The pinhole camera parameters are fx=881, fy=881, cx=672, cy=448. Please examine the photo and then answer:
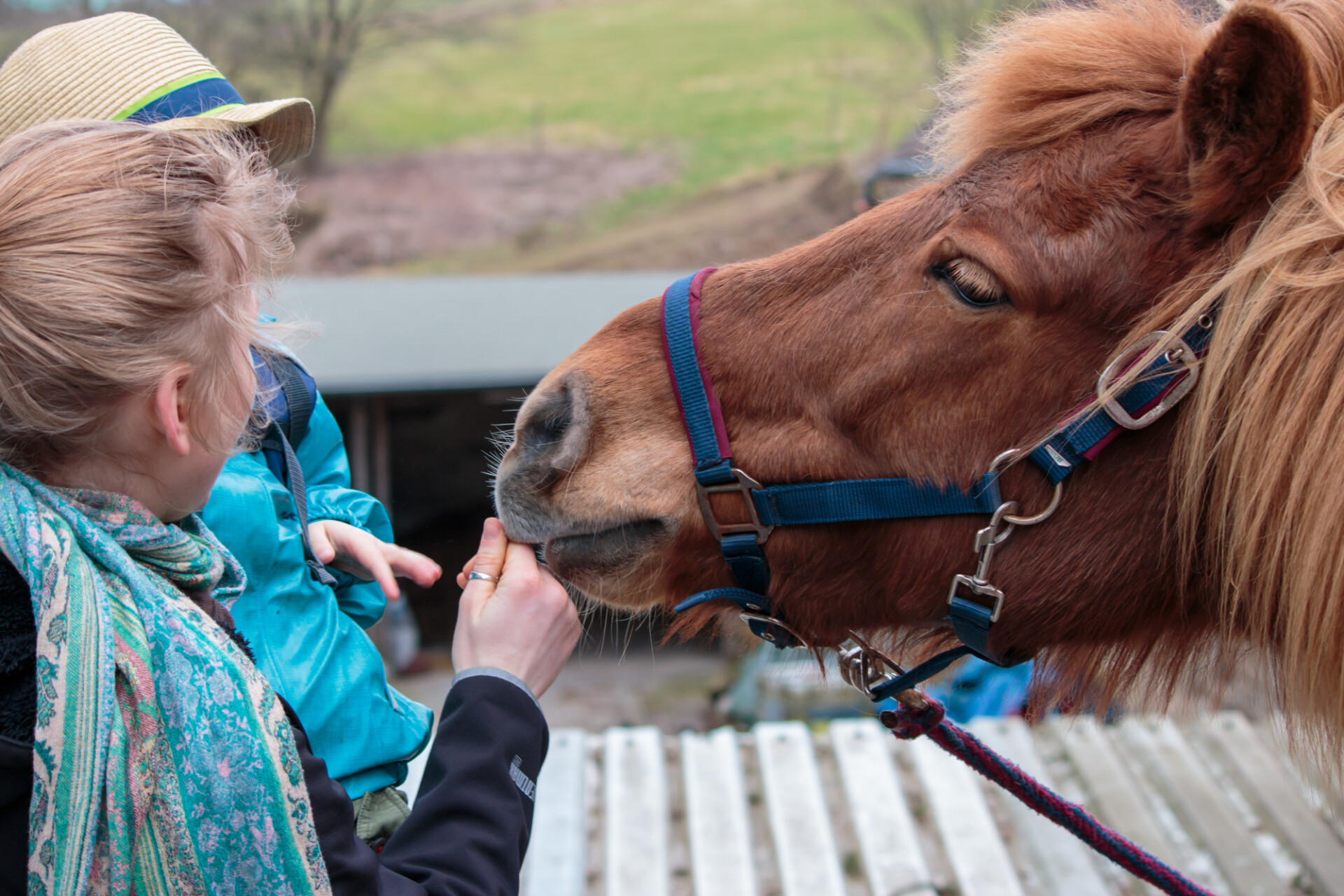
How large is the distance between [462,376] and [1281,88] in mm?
5625

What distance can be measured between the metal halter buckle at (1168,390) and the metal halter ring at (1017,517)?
13cm

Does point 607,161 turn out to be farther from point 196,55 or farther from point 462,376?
point 196,55

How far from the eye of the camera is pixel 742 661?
7211 millimetres

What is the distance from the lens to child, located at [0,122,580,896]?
35.9 inches

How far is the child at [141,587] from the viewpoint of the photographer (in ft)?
2.99

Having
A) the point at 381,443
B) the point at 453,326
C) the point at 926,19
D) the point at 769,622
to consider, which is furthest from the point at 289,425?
the point at 926,19

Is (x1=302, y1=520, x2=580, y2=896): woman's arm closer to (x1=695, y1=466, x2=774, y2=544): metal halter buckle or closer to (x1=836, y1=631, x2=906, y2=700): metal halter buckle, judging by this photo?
(x1=695, y1=466, x2=774, y2=544): metal halter buckle

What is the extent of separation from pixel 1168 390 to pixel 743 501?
0.66m

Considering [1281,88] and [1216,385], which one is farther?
[1216,385]

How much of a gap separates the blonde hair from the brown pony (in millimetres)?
530

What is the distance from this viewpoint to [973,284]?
4.47ft

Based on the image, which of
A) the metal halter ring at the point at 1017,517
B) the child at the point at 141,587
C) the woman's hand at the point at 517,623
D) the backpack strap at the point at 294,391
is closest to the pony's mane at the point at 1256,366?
the metal halter ring at the point at 1017,517

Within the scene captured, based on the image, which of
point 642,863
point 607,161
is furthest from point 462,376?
point 607,161

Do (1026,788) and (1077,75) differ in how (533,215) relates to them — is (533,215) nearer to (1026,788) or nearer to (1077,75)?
(1077,75)
